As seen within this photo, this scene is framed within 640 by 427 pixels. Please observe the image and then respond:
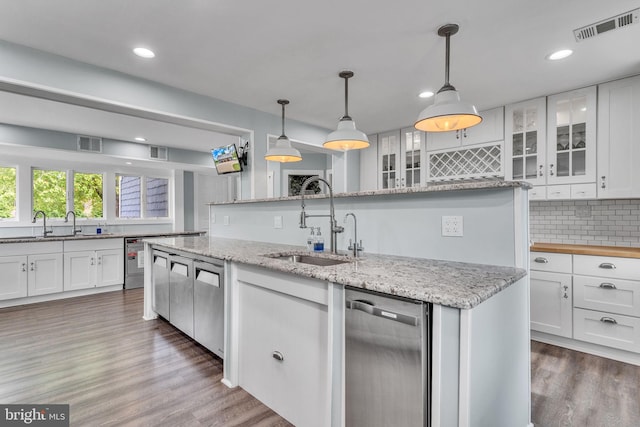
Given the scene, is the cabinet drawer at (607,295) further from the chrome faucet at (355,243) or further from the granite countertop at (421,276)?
the chrome faucet at (355,243)

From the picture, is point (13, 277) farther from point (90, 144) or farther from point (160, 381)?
point (160, 381)

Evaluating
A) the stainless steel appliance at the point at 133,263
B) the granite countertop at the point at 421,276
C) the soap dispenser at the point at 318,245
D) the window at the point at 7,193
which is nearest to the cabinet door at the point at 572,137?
the granite countertop at the point at 421,276

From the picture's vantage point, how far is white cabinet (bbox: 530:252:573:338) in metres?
2.82

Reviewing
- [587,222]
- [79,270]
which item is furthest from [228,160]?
[587,222]

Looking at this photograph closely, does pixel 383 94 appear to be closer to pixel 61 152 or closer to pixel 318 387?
pixel 318 387

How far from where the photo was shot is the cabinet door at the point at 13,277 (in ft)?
13.0

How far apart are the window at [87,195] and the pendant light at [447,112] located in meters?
5.80

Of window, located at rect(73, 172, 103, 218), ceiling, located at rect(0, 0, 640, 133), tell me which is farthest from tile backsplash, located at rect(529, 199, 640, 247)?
window, located at rect(73, 172, 103, 218)

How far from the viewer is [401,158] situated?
4836mm

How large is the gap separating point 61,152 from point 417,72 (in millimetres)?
5168

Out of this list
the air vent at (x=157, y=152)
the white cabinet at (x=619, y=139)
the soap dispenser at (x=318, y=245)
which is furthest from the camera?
the air vent at (x=157, y=152)

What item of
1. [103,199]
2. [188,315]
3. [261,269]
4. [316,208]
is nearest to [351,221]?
[316,208]

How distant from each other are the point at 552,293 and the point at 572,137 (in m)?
1.66

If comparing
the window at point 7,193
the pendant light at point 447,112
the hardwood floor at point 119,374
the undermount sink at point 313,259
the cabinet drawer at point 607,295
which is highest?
the pendant light at point 447,112
